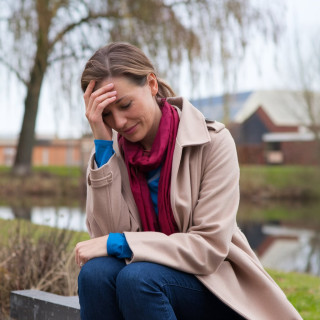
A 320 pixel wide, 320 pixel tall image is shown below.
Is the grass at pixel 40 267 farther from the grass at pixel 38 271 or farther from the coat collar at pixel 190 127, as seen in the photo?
the coat collar at pixel 190 127

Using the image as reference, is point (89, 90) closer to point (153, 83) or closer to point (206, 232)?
point (153, 83)

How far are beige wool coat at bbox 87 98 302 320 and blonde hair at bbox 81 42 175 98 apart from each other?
20cm

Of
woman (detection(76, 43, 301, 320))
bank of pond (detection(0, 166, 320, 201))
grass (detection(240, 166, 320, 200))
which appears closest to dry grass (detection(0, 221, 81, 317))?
woman (detection(76, 43, 301, 320))

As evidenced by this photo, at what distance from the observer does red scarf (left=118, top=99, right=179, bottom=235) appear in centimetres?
180

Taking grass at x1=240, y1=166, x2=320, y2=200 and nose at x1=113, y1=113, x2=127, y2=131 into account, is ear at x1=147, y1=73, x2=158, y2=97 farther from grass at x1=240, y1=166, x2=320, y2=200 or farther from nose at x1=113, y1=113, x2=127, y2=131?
grass at x1=240, y1=166, x2=320, y2=200

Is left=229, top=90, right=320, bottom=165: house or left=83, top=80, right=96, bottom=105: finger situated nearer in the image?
left=83, top=80, right=96, bottom=105: finger

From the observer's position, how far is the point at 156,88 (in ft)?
6.41

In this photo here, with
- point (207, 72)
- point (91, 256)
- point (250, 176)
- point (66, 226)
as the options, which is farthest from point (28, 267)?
point (250, 176)

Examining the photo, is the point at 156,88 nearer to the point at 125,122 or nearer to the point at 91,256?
the point at 125,122

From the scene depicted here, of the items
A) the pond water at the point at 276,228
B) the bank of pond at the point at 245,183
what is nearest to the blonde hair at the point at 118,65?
the pond water at the point at 276,228

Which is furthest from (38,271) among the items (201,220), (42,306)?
(201,220)

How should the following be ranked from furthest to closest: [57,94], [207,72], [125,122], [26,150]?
[26,150] → [57,94] → [207,72] → [125,122]

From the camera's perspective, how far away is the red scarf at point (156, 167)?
70.9 inches

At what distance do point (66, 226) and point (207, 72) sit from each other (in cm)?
745
